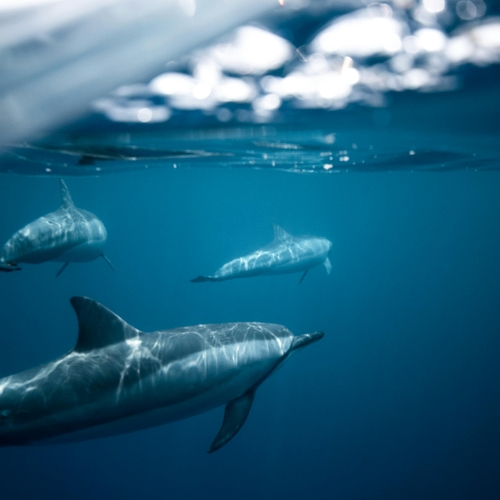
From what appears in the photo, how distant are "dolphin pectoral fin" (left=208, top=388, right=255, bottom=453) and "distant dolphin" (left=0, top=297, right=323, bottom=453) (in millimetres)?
17

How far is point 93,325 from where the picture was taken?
600cm

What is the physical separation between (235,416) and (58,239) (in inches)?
250

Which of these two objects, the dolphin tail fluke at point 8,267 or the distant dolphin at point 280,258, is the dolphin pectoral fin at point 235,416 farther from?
the distant dolphin at point 280,258

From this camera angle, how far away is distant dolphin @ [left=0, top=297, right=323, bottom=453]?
5348 millimetres

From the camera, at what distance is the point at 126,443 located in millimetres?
18203

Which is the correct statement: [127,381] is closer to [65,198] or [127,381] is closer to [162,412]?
[162,412]

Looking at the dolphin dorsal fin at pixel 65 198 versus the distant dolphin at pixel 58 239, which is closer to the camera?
the distant dolphin at pixel 58 239

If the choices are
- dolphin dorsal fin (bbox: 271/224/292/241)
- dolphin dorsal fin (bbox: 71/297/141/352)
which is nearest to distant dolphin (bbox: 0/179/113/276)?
dolphin dorsal fin (bbox: 71/297/141/352)

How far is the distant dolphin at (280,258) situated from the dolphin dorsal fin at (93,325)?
7.36 m

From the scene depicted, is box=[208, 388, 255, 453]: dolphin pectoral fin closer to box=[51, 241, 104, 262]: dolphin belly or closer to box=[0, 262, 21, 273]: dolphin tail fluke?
box=[0, 262, 21, 273]: dolphin tail fluke

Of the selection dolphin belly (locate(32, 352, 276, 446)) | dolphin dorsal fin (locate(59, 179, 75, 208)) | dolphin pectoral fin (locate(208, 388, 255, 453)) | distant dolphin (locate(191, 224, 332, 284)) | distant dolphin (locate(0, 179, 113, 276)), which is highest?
dolphin dorsal fin (locate(59, 179, 75, 208))

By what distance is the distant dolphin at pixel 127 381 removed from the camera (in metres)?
5.35

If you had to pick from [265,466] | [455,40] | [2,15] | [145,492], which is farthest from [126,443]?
[455,40]

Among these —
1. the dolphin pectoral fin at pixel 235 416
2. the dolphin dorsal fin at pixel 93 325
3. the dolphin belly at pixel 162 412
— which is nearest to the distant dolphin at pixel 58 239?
the dolphin dorsal fin at pixel 93 325
